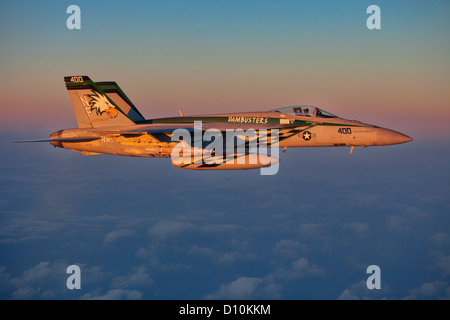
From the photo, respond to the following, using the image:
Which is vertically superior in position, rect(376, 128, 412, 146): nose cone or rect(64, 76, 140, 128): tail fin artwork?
rect(64, 76, 140, 128): tail fin artwork

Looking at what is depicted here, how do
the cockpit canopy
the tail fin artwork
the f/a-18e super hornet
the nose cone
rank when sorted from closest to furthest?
the nose cone < the f/a-18e super hornet < the cockpit canopy < the tail fin artwork

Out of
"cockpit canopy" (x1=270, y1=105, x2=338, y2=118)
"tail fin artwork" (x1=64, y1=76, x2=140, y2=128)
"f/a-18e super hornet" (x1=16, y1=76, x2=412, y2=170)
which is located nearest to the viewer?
"f/a-18e super hornet" (x1=16, y1=76, x2=412, y2=170)

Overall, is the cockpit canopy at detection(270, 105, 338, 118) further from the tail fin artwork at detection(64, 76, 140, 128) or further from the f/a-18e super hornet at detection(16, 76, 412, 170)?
the tail fin artwork at detection(64, 76, 140, 128)

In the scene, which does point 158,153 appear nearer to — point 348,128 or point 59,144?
point 59,144

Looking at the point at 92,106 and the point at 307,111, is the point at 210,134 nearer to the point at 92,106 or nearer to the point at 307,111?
the point at 307,111

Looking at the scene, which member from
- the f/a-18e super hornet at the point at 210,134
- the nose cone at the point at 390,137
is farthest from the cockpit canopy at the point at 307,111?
the nose cone at the point at 390,137

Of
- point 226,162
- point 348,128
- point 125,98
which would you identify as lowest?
point 226,162

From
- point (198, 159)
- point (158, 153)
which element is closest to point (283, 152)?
point (198, 159)

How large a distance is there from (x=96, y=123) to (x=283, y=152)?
9845 mm

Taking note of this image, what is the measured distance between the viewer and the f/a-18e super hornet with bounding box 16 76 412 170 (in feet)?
55.1

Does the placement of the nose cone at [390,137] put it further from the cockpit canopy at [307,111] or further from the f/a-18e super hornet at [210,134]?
the cockpit canopy at [307,111]

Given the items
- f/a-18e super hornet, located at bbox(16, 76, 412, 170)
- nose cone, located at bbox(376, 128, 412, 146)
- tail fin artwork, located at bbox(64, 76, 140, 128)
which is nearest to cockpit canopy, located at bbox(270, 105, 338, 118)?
f/a-18e super hornet, located at bbox(16, 76, 412, 170)

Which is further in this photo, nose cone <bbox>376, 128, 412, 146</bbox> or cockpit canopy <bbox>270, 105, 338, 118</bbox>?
cockpit canopy <bbox>270, 105, 338, 118</bbox>

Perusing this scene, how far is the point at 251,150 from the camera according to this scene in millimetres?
17281
